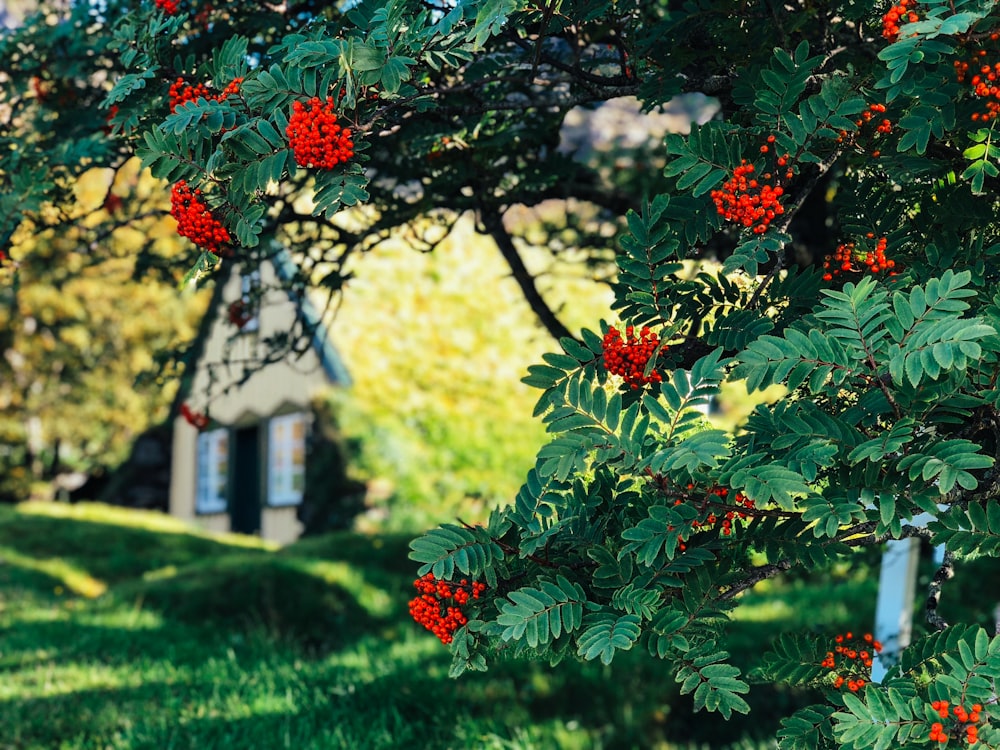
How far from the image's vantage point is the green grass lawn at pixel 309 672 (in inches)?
219

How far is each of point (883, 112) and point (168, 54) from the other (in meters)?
2.20

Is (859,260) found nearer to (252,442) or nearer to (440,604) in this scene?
(440,604)

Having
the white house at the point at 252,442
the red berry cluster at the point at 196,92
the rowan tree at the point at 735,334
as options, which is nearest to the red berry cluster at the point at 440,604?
the rowan tree at the point at 735,334

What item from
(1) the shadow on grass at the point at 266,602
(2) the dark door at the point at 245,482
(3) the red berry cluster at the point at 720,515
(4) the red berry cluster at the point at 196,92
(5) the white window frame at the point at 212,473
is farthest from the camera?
(5) the white window frame at the point at 212,473

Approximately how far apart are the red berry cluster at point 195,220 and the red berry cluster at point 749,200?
132 centimetres

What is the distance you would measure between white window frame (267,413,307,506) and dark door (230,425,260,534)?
5.28 feet

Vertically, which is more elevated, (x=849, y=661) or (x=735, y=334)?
(x=735, y=334)

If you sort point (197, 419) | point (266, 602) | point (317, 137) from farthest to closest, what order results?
point (266, 602) → point (197, 419) → point (317, 137)

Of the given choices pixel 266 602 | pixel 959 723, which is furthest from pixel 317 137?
pixel 266 602

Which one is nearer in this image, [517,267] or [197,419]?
[517,267]

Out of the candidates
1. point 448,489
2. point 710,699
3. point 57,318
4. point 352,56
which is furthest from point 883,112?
point 57,318

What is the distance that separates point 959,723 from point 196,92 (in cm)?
258

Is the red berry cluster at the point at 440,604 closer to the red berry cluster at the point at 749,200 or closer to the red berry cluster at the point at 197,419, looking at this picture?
the red berry cluster at the point at 749,200

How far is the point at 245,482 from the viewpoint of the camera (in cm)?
1905
